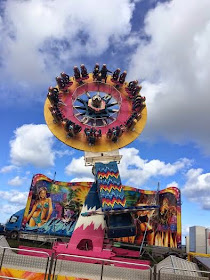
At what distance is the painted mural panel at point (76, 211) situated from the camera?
27.8 meters

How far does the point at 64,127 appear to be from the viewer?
1792 centimetres

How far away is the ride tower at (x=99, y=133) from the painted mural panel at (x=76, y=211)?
1269 centimetres

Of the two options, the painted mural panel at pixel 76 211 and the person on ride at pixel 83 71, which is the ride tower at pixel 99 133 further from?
the painted mural panel at pixel 76 211

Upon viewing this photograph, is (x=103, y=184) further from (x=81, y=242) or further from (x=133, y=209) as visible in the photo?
(x=81, y=242)

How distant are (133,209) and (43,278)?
24.4 ft

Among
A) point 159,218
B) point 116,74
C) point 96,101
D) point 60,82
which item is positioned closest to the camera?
point 96,101

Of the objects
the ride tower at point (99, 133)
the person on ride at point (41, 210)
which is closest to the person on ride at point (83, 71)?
the ride tower at point (99, 133)

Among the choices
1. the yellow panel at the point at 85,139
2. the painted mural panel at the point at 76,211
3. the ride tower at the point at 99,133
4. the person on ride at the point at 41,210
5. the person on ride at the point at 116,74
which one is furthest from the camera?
the person on ride at the point at 41,210

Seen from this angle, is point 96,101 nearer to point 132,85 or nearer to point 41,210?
point 132,85

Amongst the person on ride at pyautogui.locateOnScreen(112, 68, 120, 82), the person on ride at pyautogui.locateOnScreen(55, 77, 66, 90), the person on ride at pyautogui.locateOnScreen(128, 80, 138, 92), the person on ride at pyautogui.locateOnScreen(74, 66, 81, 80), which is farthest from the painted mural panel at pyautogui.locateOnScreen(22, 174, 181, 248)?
the person on ride at pyautogui.locateOnScreen(74, 66, 81, 80)

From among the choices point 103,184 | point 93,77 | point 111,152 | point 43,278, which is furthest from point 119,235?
point 93,77

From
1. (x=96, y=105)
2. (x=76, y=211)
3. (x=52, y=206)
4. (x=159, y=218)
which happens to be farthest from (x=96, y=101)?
(x=159, y=218)

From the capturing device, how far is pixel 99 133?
699 inches

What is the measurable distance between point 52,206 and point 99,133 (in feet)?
50.8
